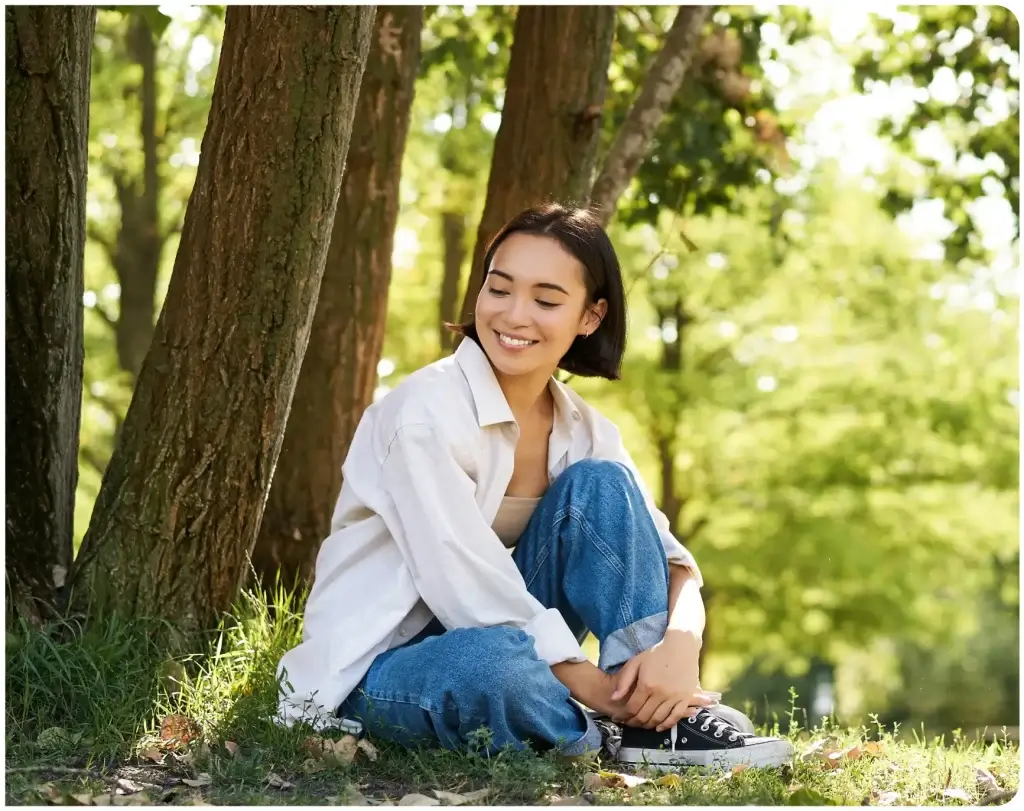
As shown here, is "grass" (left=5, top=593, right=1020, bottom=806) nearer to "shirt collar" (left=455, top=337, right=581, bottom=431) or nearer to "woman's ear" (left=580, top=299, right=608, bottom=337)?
"shirt collar" (left=455, top=337, right=581, bottom=431)

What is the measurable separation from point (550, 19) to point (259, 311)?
2175 millimetres

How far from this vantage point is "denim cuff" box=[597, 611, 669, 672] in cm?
302

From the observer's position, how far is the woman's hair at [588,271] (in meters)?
3.31

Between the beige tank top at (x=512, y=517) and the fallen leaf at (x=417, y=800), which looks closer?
the fallen leaf at (x=417, y=800)

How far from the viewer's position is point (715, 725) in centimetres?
301

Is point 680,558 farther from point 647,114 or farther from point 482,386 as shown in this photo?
point 647,114

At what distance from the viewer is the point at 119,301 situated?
37.9ft

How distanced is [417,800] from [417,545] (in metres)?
0.60

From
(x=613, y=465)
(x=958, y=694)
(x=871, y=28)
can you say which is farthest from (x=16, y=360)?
(x=958, y=694)

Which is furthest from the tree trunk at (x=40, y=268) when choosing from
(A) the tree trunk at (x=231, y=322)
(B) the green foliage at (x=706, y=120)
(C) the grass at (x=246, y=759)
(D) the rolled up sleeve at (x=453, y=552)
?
(B) the green foliage at (x=706, y=120)

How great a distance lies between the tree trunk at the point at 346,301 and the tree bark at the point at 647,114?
36.0 inches

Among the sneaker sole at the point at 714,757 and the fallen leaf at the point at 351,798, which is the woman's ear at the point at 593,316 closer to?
the sneaker sole at the point at 714,757

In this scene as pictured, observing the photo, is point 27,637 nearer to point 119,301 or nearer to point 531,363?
point 531,363

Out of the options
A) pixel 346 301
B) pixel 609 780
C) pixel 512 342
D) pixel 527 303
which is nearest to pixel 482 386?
pixel 512 342
